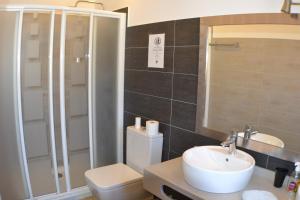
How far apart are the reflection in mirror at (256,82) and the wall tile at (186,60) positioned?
0.40 feet

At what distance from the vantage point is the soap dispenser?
1518mm

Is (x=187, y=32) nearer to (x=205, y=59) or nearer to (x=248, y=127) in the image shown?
(x=205, y=59)

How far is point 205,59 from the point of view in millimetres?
2107

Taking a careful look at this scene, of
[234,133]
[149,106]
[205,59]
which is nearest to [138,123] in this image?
[149,106]

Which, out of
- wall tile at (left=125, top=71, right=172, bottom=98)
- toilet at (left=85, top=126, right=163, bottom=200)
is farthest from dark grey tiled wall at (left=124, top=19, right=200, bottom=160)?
toilet at (left=85, top=126, right=163, bottom=200)

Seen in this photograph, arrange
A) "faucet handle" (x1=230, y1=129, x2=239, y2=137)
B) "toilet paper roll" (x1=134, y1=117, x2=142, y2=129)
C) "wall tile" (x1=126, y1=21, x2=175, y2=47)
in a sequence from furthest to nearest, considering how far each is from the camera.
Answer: "toilet paper roll" (x1=134, y1=117, x2=142, y2=129) → "wall tile" (x1=126, y1=21, x2=175, y2=47) → "faucet handle" (x1=230, y1=129, x2=239, y2=137)

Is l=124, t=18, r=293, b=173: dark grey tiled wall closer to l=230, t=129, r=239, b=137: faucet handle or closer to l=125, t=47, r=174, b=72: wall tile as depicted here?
l=125, t=47, r=174, b=72: wall tile

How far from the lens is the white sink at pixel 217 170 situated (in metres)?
1.48

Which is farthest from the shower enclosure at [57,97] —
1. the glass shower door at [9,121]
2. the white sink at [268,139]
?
the white sink at [268,139]

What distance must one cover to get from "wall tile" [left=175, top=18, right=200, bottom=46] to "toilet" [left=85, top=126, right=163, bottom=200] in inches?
34.0

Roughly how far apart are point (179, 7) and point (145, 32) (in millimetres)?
492

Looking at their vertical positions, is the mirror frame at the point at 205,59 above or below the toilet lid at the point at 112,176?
above

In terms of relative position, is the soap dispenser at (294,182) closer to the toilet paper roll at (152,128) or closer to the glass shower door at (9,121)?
the toilet paper roll at (152,128)

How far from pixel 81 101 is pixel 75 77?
26 cm
